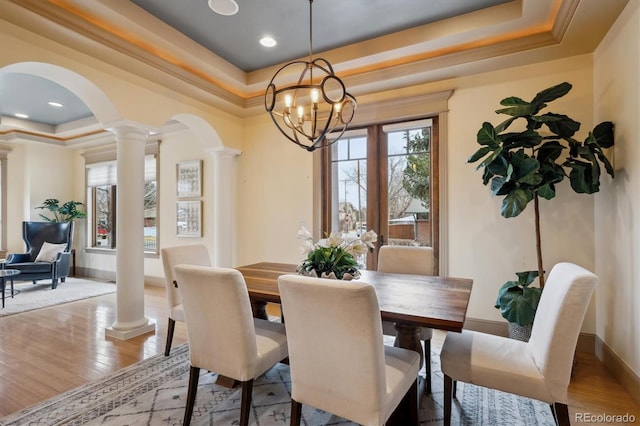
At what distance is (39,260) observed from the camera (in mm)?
5582

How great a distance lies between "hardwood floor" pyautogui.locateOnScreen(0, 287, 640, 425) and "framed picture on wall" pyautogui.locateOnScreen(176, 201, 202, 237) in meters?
1.49

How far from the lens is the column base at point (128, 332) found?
3213 millimetres

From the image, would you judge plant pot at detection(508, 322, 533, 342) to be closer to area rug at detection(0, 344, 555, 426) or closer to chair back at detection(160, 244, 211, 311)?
area rug at detection(0, 344, 555, 426)

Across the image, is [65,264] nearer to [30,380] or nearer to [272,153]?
[30,380]

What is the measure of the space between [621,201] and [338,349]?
2.47 meters

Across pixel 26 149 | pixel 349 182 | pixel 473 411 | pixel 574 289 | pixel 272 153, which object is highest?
pixel 26 149

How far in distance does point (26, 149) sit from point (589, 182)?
8.83 meters

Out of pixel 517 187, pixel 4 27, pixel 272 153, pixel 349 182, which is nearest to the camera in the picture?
pixel 4 27

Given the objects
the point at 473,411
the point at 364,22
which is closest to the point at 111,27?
the point at 364,22

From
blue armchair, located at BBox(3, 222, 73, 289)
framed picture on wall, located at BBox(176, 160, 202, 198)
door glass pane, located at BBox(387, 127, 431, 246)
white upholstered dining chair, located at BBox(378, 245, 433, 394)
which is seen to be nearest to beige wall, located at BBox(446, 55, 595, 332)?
door glass pane, located at BBox(387, 127, 431, 246)

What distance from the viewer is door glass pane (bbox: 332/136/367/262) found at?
4.03m

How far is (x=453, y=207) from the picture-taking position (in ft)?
11.2

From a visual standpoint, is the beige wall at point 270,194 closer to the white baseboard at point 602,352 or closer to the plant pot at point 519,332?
the white baseboard at point 602,352

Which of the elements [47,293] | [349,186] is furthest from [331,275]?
[47,293]
